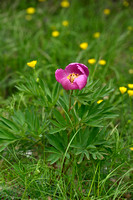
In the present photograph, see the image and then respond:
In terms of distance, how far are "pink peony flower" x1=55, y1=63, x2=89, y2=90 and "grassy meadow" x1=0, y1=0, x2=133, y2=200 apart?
0.01 metres

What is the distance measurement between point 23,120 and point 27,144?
11.8 inches

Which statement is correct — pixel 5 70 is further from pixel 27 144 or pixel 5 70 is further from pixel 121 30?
pixel 121 30

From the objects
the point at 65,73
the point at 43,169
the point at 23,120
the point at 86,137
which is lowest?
the point at 43,169

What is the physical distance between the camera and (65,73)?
1.60 metres

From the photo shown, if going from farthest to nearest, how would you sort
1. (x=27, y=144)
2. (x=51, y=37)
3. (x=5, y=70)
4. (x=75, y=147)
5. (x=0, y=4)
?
1. (x=0, y=4)
2. (x=51, y=37)
3. (x=5, y=70)
4. (x=27, y=144)
5. (x=75, y=147)

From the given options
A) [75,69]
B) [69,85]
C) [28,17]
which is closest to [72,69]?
[75,69]

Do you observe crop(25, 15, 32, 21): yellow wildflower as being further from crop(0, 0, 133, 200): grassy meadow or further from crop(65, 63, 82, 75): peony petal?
crop(65, 63, 82, 75): peony petal

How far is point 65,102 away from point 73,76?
20 cm

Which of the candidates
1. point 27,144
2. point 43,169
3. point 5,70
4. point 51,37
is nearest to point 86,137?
point 43,169

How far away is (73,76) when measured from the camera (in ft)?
5.09

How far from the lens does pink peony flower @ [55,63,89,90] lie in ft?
4.86

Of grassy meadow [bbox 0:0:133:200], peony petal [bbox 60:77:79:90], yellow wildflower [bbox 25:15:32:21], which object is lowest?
grassy meadow [bbox 0:0:133:200]

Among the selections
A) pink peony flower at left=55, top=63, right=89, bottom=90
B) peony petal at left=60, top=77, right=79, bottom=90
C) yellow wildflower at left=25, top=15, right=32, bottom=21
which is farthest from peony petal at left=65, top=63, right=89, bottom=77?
yellow wildflower at left=25, top=15, right=32, bottom=21

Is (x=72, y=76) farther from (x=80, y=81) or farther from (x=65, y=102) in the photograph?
(x=65, y=102)
